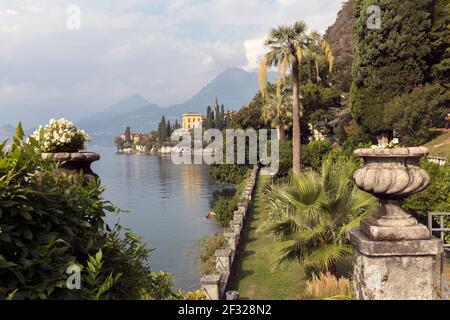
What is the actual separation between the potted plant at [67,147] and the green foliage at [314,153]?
26355 millimetres

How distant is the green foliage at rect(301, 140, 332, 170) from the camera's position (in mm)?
30219

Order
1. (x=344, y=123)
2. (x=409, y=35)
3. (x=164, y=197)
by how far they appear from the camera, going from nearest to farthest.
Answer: (x=409, y=35) < (x=344, y=123) < (x=164, y=197)

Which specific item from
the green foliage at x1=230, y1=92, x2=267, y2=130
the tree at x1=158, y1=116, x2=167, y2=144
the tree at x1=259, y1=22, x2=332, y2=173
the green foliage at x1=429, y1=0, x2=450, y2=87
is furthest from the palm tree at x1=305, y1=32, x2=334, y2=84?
the tree at x1=158, y1=116, x2=167, y2=144

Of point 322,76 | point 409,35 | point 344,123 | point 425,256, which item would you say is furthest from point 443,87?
point 425,256

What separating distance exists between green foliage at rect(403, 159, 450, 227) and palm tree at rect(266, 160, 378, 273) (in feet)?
17.7

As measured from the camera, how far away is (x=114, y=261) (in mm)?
3199

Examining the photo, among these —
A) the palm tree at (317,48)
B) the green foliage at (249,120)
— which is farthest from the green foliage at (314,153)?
the green foliage at (249,120)

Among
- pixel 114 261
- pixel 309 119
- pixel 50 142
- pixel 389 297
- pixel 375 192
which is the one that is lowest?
pixel 389 297

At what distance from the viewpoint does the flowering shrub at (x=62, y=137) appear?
545cm

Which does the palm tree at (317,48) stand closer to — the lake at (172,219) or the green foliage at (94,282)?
the lake at (172,219)

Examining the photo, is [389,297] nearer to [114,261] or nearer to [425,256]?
[425,256]
